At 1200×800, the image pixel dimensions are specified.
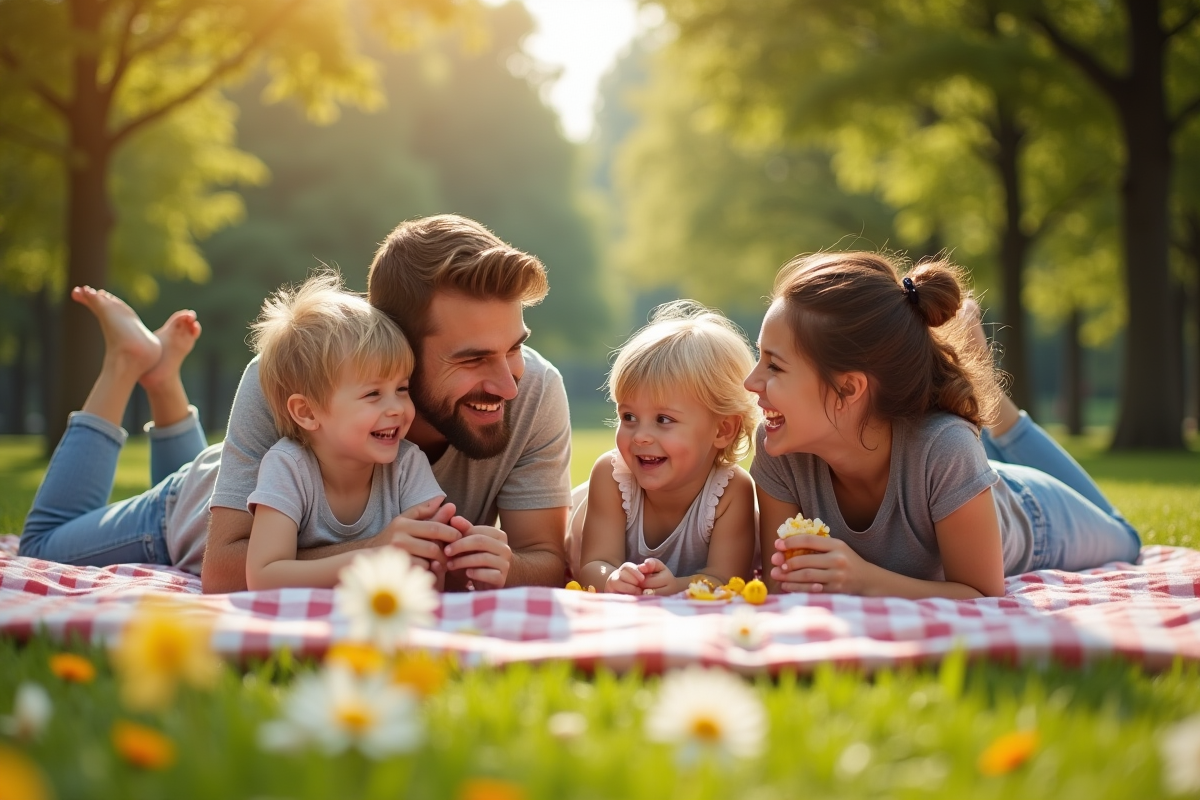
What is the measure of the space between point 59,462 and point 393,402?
199cm

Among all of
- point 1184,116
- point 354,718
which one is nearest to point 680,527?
point 354,718

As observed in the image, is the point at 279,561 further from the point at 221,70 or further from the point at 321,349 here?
the point at 221,70

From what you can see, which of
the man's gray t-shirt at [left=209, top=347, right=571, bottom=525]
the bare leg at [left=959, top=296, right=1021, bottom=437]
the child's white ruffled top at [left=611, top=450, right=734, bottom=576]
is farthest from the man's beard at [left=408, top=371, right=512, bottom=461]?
the bare leg at [left=959, top=296, right=1021, bottom=437]

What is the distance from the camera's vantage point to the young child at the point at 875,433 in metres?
3.47

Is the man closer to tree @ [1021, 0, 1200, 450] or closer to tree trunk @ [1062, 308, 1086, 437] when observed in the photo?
tree @ [1021, 0, 1200, 450]

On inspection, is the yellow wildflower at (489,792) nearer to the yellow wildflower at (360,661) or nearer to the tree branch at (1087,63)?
the yellow wildflower at (360,661)

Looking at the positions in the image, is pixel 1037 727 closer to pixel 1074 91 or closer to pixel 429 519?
pixel 429 519

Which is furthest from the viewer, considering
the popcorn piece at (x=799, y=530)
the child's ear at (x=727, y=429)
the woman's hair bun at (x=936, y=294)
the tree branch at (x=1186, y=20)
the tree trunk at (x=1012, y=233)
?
the tree trunk at (x=1012, y=233)

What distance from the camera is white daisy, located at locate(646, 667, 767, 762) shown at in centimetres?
153

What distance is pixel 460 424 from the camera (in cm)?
384

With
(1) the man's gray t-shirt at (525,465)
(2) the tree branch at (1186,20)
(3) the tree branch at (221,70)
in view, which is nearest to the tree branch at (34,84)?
(3) the tree branch at (221,70)

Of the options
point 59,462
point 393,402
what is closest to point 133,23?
point 59,462

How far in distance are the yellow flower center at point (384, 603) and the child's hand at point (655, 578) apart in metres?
1.68

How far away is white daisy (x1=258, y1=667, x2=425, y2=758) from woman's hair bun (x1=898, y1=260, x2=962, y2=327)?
2.66 m
